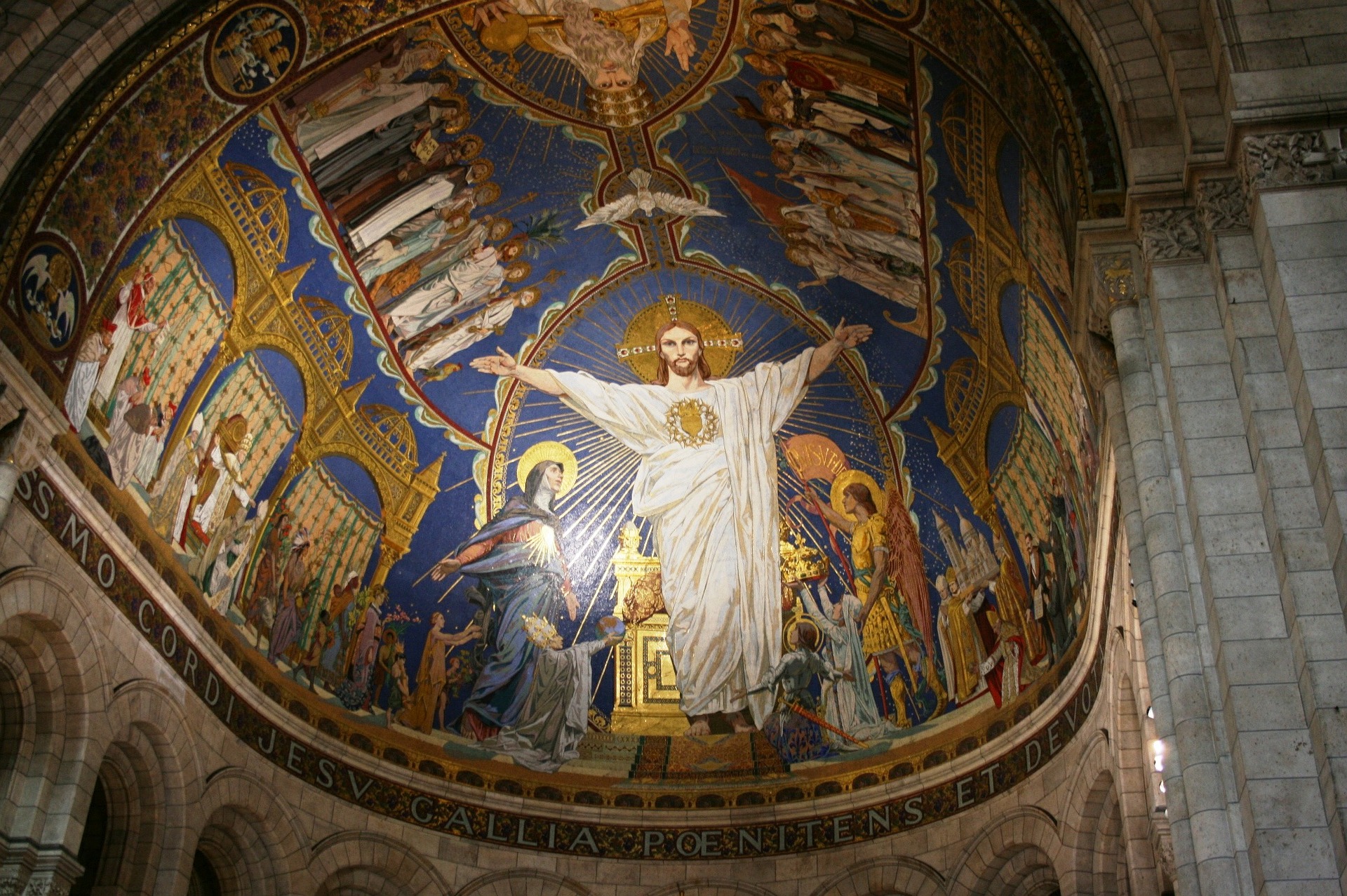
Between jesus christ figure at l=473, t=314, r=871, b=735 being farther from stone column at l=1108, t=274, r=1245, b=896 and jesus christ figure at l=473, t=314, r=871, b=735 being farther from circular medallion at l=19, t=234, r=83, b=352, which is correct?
stone column at l=1108, t=274, r=1245, b=896

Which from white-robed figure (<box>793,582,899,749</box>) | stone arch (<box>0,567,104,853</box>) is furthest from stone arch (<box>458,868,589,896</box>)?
stone arch (<box>0,567,104,853</box>)

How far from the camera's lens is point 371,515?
57.1 feet

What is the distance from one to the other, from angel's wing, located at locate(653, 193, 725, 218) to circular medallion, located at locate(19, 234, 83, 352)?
6.08m

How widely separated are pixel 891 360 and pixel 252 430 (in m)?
6.68

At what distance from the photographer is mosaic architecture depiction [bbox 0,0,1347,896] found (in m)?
9.34

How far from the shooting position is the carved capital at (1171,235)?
32.0 ft

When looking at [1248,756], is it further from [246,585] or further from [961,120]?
[246,585]

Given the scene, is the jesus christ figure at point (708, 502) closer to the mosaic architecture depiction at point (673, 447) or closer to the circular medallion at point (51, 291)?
the mosaic architecture depiction at point (673, 447)

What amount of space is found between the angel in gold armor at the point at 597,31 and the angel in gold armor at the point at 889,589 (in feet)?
18.0

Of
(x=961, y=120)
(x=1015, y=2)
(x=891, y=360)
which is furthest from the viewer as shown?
(x=891, y=360)

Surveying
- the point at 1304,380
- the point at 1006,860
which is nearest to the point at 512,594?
the point at 1006,860

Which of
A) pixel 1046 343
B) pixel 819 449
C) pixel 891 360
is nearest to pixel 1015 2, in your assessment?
pixel 1046 343

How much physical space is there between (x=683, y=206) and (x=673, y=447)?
308cm

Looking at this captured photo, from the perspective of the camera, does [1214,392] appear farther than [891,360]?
No
